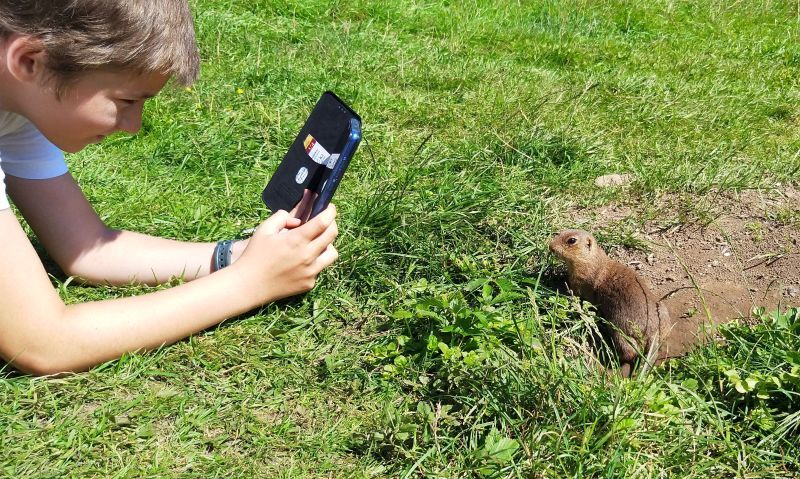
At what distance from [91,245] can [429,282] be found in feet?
4.05

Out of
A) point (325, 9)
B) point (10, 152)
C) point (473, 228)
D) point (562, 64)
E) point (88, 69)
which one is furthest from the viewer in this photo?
point (325, 9)

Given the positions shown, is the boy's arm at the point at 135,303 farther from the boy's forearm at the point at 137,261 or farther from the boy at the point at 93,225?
the boy's forearm at the point at 137,261

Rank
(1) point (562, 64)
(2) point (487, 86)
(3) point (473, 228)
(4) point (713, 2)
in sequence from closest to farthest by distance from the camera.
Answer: (3) point (473, 228)
(2) point (487, 86)
(1) point (562, 64)
(4) point (713, 2)

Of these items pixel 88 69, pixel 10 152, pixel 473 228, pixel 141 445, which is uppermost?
pixel 88 69

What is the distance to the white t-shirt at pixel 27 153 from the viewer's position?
2.51m

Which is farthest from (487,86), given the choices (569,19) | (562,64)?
(569,19)

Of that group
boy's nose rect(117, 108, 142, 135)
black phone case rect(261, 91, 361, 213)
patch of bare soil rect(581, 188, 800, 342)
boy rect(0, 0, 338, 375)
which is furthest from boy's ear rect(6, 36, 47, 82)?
patch of bare soil rect(581, 188, 800, 342)

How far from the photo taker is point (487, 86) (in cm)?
477

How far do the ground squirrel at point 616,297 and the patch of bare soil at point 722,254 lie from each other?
16 centimetres

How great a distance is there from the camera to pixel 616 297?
9.11 feet

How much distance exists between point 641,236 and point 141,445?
2.13 metres

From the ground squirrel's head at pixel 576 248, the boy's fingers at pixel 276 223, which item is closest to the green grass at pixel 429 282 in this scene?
the ground squirrel's head at pixel 576 248

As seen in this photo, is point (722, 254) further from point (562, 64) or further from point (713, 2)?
point (713, 2)

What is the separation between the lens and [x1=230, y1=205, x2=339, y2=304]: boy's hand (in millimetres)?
2486
